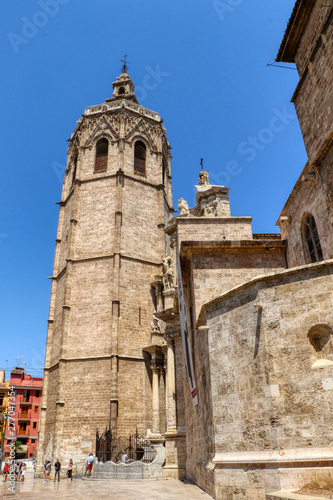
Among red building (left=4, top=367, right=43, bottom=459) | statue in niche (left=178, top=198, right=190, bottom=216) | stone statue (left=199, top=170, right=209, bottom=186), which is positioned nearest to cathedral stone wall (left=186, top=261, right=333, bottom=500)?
statue in niche (left=178, top=198, right=190, bottom=216)

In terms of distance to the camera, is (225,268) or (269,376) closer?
(269,376)

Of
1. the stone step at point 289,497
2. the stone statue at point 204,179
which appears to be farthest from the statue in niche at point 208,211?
the stone step at point 289,497

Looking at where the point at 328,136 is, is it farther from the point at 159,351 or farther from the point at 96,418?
the point at 96,418

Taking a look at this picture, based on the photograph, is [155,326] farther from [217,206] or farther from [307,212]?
[307,212]

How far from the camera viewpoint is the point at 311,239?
11.1 meters

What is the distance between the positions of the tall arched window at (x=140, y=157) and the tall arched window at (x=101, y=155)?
87.3 inches

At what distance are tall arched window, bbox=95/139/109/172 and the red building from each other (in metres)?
28.6

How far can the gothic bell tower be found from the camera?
69.5 feet

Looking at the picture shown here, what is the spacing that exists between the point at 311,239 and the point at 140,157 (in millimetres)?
20782

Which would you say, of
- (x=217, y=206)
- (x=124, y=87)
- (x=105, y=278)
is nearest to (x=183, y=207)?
(x=217, y=206)

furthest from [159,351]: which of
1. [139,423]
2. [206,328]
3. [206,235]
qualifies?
[206,328]

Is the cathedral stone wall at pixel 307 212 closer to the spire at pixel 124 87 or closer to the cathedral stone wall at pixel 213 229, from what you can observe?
the cathedral stone wall at pixel 213 229

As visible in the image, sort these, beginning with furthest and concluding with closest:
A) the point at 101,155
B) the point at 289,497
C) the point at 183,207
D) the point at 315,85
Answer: the point at 101,155 → the point at 183,207 → the point at 315,85 → the point at 289,497

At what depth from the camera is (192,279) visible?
38.2 ft
